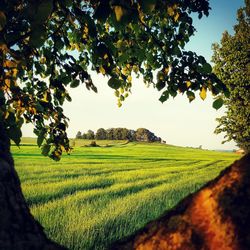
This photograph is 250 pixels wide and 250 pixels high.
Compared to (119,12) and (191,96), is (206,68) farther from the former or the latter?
(119,12)

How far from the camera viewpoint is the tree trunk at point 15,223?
2.07 meters

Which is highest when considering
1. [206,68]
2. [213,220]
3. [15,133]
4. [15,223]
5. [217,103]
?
[206,68]

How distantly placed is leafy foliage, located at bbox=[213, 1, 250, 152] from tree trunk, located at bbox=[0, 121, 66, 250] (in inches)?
1069

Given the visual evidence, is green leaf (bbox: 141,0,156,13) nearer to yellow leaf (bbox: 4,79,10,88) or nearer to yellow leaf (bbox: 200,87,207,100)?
yellow leaf (bbox: 4,79,10,88)

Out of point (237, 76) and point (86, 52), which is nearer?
point (86, 52)

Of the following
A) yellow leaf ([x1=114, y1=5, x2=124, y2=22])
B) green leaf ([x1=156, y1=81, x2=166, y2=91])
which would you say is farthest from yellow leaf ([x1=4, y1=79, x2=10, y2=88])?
green leaf ([x1=156, y1=81, x2=166, y2=91])

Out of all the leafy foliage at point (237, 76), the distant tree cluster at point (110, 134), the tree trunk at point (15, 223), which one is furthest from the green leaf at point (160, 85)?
the distant tree cluster at point (110, 134)

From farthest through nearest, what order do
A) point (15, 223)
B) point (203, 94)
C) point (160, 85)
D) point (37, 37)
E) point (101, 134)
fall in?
point (101, 134), point (160, 85), point (203, 94), point (15, 223), point (37, 37)

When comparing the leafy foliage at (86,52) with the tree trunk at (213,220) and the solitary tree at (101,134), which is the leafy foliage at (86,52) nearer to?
the tree trunk at (213,220)

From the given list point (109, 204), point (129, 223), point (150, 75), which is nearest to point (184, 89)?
point (150, 75)

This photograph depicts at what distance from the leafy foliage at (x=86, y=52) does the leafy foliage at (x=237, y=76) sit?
78.9 feet

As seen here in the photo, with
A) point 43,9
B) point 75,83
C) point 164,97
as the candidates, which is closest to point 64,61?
point 75,83

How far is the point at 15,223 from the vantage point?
2.15 m

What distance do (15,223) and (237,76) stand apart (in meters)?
28.7
